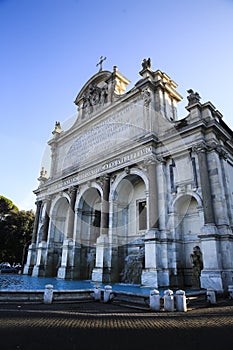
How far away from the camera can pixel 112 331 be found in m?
5.55

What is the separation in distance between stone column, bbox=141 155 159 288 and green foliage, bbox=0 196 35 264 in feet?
90.7

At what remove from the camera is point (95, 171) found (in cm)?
2127

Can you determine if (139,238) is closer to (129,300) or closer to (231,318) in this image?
(129,300)

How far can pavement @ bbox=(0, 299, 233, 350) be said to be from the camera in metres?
4.65

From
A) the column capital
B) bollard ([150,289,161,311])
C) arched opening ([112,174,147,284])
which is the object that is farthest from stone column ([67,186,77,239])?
bollard ([150,289,161,311])

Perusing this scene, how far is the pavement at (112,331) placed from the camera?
4.65 meters

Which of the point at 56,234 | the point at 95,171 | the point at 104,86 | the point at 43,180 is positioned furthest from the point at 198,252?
the point at 43,180

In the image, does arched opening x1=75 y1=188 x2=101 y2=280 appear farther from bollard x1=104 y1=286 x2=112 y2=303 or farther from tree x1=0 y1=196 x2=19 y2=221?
tree x1=0 y1=196 x2=19 y2=221

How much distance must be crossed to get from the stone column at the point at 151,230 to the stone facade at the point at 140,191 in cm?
6

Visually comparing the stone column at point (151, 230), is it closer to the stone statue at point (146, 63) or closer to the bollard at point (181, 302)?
the bollard at point (181, 302)

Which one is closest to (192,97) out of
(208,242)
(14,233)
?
(208,242)

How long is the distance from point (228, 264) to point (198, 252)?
2.29 metres

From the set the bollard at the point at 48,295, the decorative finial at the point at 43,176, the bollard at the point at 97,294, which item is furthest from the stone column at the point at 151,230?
the decorative finial at the point at 43,176

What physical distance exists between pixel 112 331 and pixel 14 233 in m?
35.1
